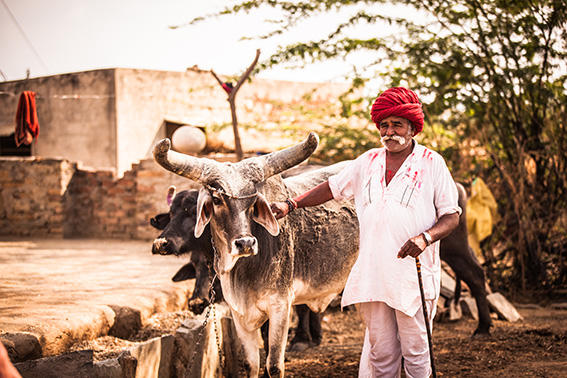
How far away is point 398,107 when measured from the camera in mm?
2936

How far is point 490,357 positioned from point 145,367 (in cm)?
298

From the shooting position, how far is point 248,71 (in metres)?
7.57

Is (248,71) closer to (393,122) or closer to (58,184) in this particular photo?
(393,122)

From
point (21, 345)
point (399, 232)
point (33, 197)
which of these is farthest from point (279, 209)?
point (33, 197)

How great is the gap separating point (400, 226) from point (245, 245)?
0.84m

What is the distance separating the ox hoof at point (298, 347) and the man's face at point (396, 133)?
3.01 metres

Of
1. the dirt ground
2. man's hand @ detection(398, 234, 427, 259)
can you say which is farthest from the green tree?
man's hand @ detection(398, 234, 427, 259)

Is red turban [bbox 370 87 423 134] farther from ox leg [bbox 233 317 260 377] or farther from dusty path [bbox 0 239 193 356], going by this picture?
dusty path [bbox 0 239 193 356]

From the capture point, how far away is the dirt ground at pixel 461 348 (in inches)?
169

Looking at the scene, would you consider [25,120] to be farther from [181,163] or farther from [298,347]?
[181,163]

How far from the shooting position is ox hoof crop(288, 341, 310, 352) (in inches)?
214

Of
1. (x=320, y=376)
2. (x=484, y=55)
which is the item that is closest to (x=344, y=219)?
(x=320, y=376)

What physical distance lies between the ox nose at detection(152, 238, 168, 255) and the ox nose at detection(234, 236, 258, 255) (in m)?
1.56

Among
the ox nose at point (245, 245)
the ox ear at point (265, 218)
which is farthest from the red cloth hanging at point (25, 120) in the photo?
the ox nose at point (245, 245)
